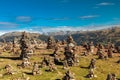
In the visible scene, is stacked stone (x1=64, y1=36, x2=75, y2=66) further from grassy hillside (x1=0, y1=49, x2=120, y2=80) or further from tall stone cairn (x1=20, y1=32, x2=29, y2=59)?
tall stone cairn (x1=20, y1=32, x2=29, y2=59)

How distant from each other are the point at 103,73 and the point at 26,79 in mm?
34213

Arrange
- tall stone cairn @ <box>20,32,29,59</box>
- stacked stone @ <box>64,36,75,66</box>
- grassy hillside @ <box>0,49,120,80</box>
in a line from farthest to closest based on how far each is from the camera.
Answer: tall stone cairn @ <box>20,32,29,59</box>, stacked stone @ <box>64,36,75,66</box>, grassy hillside @ <box>0,49,120,80</box>

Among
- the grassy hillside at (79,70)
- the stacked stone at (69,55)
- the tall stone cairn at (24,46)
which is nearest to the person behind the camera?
the grassy hillside at (79,70)

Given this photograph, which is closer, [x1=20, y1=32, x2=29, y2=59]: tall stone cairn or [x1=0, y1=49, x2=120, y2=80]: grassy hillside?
[x1=0, y1=49, x2=120, y2=80]: grassy hillside

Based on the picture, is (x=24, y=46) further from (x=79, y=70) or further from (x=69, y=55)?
(x=79, y=70)

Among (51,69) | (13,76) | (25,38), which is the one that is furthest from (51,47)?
(13,76)

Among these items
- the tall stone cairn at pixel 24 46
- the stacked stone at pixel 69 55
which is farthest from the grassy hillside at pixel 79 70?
the tall stone cairn at pixel 24 46

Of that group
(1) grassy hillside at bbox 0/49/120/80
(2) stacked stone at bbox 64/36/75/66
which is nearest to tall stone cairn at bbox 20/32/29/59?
(1) grassy hillside at bbox 0/49/120/80

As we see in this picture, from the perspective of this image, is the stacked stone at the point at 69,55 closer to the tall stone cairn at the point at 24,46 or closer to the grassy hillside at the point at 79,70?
the grassy hillside at the point at 79,70

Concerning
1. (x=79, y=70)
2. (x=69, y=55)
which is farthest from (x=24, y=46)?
(x=79, y=70)

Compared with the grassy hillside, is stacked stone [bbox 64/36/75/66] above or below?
above

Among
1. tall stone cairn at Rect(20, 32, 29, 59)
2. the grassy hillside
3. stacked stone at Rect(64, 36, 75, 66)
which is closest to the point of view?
the grassy hillside

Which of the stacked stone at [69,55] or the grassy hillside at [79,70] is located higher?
the stacked stone at [69,55]

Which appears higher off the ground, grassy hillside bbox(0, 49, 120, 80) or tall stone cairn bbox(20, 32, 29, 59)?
tall stone cairn bbox(20, 32, 29, 59)
